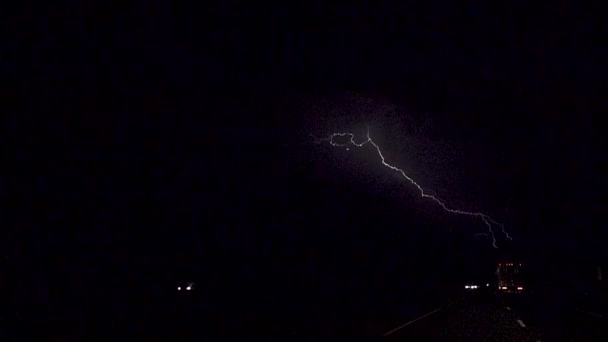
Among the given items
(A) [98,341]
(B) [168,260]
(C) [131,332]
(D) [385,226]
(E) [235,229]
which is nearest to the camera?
(A) [98,341]

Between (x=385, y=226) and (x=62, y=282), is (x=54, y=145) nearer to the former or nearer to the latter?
(x=62, y=282)

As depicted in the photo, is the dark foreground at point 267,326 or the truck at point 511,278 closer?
the dark foreground at point 267,326

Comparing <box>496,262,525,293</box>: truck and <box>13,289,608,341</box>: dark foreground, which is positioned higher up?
<box>496,262,525,293</box>: truck

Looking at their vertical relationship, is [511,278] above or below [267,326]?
above

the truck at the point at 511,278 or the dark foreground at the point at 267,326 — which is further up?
the truck at the point at 511,278

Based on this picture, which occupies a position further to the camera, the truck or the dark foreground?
the truck

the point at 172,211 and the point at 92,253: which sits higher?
the point at 172,211

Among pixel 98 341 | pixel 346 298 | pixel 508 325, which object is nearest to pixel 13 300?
pixel 98 341

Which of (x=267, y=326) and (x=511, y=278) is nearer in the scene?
(x=267, y=326)
